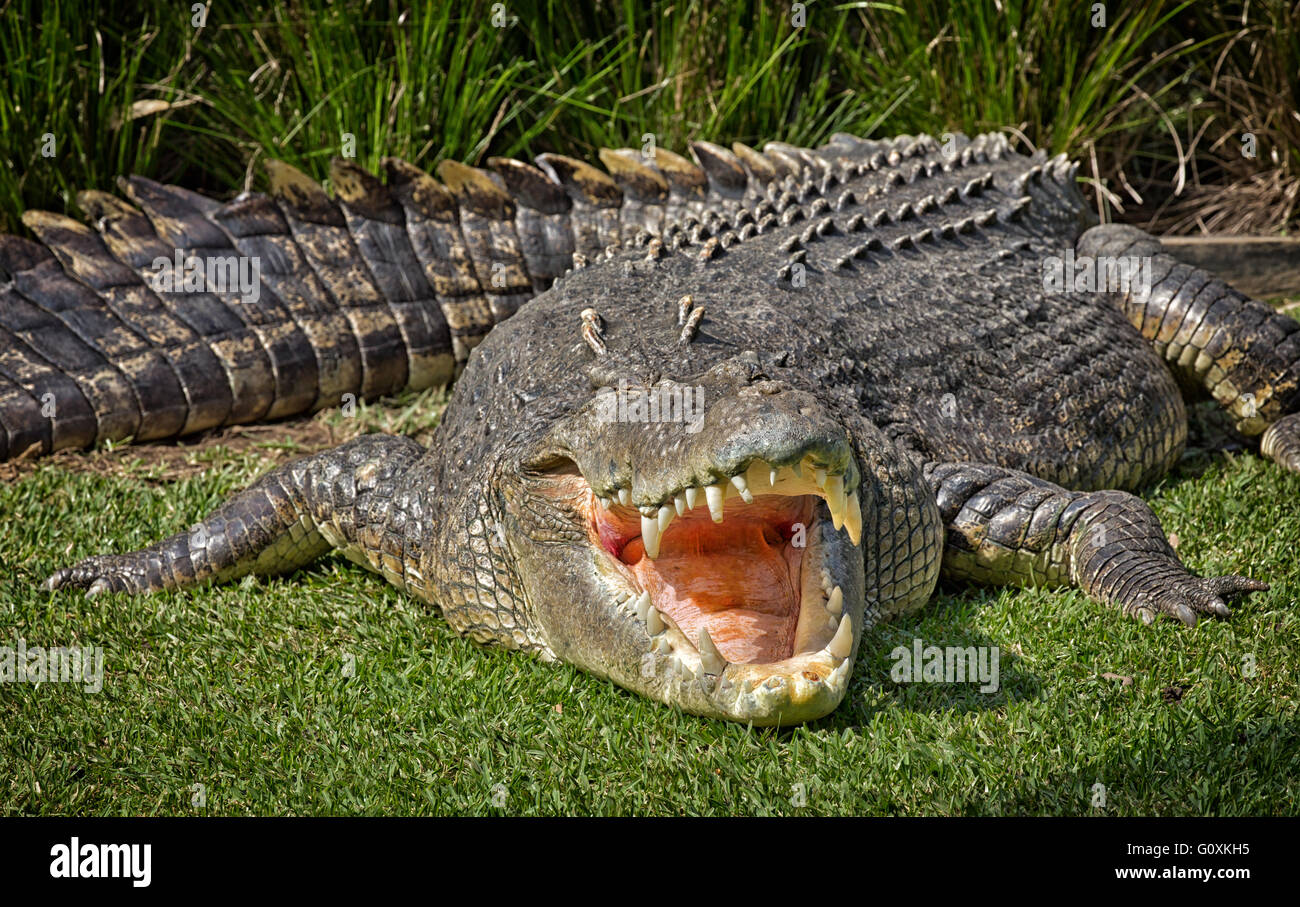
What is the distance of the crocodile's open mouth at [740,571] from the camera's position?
2857mm

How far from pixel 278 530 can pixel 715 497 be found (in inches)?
75.6

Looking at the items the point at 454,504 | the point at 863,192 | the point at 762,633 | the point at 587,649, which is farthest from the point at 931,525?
the point at 863,192

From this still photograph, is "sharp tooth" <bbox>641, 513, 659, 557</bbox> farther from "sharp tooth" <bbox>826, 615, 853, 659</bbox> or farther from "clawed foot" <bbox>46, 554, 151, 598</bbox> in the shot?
"clawed foot" <bbox>46, 554, 151, 598</bbox>

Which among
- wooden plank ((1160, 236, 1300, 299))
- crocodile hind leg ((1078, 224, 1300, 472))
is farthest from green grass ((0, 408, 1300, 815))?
wooden plank ((1160, 236, 1300, 299))

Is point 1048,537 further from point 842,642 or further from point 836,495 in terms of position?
point 836,495

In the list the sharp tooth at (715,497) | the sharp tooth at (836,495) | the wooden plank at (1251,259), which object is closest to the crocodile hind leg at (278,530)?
the sharp tooth at (715,497)

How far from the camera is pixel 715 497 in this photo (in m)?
2.70

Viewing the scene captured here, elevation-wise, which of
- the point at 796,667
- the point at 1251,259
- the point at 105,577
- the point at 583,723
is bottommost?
the point at 583,723

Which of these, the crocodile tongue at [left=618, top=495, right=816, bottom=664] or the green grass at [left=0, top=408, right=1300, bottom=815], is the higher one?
the crocodile tongue at [left=618, top=495, right=816, bottom=664]

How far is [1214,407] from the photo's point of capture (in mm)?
5477

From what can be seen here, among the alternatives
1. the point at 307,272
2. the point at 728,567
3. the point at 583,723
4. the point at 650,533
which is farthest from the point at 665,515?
the point at 307,272

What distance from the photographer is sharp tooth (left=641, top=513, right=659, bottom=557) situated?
2.86 meters

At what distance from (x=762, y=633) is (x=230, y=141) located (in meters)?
5.41

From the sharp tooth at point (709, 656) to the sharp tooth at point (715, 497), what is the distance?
0.31 meters
